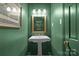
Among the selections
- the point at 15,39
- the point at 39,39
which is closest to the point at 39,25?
the point at 39,39

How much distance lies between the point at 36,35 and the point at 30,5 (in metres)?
0.46

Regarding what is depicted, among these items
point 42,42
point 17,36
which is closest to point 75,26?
point 42,42

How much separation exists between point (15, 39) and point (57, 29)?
682 millimetres

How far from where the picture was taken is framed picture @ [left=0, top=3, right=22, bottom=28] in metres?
1.81

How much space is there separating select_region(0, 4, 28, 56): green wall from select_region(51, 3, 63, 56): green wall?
0.42 m

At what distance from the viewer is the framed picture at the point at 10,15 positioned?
1807 mm

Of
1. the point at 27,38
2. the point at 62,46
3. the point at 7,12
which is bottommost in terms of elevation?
the point at 62,46

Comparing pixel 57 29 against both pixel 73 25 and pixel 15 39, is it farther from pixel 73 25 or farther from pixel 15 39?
pixel 15 39

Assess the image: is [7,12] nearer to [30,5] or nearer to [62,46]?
[30,5]

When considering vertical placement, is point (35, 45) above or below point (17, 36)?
below

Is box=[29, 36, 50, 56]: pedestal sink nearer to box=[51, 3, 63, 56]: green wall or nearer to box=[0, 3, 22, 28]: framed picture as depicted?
box=[51, 3, 63, 56]: green wall

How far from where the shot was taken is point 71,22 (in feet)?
7.31

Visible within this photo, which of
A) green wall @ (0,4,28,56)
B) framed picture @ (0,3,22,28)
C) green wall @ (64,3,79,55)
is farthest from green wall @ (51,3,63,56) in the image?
framed picture @ (0,3,22,28)

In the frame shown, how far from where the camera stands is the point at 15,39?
6.92 feet
